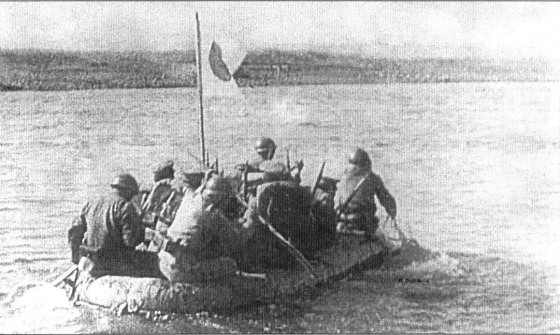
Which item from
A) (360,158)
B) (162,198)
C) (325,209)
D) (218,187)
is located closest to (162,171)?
(162,198)

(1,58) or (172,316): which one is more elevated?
(1,58)

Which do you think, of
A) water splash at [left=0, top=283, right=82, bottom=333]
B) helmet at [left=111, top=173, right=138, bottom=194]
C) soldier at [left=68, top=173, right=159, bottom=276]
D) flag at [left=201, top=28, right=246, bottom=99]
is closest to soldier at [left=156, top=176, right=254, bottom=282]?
soldier at [left=68, top=173, right=159, bottom=276]

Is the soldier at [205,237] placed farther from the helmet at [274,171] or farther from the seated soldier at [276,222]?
the helmet at [274,171]

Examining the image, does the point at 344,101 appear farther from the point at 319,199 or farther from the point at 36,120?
the point at 36,120

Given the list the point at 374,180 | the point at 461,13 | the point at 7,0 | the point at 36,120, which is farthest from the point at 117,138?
the point at 461,13

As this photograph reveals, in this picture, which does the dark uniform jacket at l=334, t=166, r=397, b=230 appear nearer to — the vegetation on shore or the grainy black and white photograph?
the grainy black and white photograph

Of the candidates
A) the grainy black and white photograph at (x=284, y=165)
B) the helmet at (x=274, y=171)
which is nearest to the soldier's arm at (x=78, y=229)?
the grainy black and white photograph at (x=284, y=165)

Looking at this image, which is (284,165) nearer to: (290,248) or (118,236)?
(290,248)
